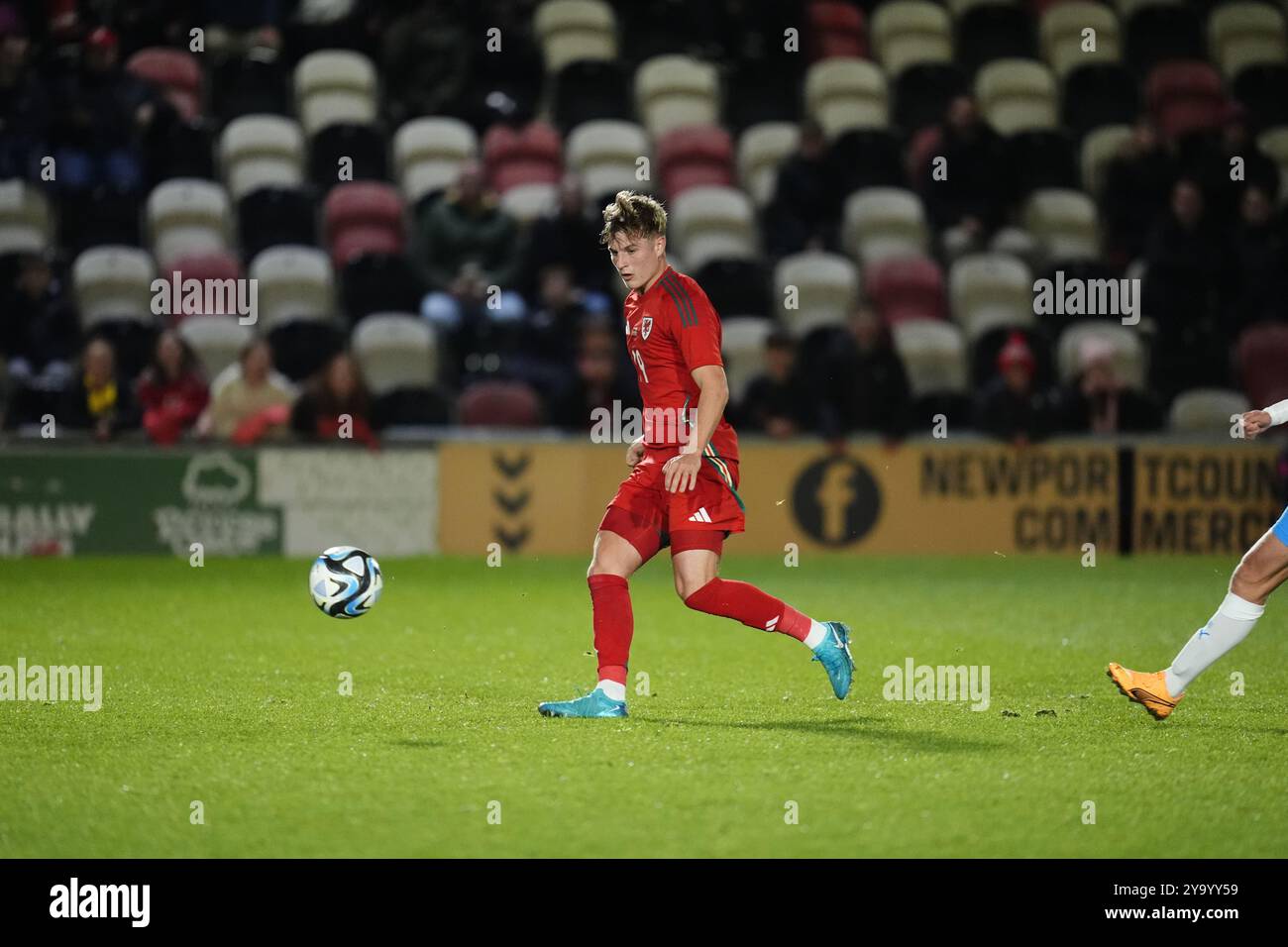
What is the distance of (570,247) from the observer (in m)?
14.9

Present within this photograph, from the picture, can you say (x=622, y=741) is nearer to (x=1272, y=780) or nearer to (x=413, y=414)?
(x=1272, y=780)

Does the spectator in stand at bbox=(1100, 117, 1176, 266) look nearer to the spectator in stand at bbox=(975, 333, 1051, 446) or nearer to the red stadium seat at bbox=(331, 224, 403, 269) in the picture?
the spectator in stand at bbox=(975, 333, 1051, 446)

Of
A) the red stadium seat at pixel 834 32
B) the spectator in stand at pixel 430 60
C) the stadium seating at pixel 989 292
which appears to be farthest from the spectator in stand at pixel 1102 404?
the spectator in stand at pixel 430 60

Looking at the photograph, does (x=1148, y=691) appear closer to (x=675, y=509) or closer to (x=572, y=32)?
(x=675, y=509)

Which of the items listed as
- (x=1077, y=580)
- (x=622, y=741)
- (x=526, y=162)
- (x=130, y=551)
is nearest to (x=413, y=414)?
(x=130, y=551)

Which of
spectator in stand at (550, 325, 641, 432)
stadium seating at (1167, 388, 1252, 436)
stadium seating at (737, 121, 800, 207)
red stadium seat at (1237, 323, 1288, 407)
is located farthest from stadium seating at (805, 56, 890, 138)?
spectator in stand at (550, 325, 641, 432)

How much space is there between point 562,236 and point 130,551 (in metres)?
4.38

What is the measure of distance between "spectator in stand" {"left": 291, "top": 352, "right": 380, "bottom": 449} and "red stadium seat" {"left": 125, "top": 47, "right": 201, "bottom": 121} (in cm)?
484

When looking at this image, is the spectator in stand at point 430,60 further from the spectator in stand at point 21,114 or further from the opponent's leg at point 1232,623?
the opponent's leg at point 1232,623

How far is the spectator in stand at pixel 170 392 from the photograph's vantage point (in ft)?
43.4

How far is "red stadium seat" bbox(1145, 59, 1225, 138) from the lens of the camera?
720 inches

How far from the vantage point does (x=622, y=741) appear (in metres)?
6.23
